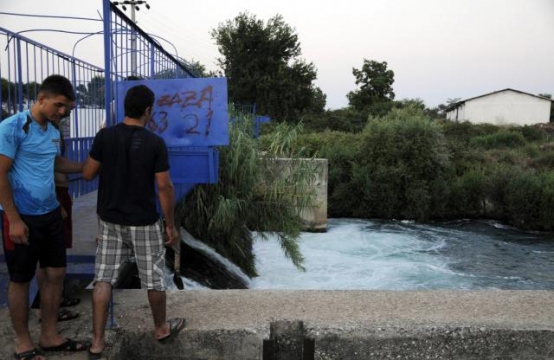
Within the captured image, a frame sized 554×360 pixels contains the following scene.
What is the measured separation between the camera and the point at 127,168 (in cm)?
267

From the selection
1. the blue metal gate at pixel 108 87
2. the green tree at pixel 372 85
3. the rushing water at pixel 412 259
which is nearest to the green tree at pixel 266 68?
the green tree at pixel 372 85

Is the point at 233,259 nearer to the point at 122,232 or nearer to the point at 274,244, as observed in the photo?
the point at 274,244

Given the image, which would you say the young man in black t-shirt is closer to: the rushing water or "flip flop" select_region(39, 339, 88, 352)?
"flip flop" select_region(39, 339, 88, 352)

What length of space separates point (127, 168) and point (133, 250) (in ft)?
1.70

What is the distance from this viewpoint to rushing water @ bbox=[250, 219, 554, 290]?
8.59m

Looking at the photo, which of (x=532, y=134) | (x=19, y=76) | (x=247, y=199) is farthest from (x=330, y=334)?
(x=532, y=134)

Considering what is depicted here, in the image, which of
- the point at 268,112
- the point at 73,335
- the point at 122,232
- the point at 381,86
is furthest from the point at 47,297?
the point at 381,86

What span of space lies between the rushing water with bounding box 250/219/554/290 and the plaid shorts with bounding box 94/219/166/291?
15.7 feet

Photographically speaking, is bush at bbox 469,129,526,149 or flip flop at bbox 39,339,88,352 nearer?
flip flop at bbox 39,339,88,352

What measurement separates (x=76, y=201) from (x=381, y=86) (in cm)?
3998

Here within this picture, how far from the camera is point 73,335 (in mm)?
3023

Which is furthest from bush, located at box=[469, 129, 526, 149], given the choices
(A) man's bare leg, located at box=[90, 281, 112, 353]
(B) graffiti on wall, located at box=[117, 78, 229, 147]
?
(A) man's bare leg, located at box=[90, 281, 112, 353]

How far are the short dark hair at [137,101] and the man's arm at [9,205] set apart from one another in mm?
698

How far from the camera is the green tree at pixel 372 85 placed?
43000 millimetres
